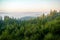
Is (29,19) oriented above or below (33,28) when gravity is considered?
above

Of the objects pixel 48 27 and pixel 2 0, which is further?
pixel 2 0

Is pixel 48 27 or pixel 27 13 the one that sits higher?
pixel 27 13

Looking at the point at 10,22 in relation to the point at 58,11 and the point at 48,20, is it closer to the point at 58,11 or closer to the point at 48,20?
the point at 48,20

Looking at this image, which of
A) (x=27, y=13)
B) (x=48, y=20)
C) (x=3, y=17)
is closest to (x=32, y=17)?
(x=27, y=13)

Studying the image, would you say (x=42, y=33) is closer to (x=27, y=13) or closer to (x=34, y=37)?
(x=34, y=37)

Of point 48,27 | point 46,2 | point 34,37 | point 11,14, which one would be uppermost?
point 46,2

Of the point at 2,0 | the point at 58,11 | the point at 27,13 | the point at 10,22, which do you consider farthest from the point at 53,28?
the point at 2,0
